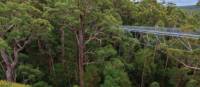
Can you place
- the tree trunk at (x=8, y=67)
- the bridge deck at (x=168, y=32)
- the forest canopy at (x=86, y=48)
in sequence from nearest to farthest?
the bridge deck at (x=168, y=32) < the forest canopy at (x=86, y=48) < the tree trunk at (x=8, y=67)

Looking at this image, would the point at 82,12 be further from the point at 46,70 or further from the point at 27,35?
the point at 46,70

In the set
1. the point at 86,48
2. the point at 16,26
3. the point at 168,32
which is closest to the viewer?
the point at 16,26

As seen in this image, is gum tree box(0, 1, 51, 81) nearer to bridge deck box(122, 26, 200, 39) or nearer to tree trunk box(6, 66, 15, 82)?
tree trunk box(6, 66, 15, 82)

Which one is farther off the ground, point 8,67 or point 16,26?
point 16,26

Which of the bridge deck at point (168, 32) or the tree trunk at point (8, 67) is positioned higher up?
the bridge deck at point (168, 32)

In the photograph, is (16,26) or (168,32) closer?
(16,26)

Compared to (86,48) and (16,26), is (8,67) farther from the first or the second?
(86,48)

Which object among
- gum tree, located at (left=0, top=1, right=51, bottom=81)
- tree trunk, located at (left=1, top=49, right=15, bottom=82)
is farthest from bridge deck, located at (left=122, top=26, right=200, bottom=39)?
tree trunk, located at (left=1, top=49, right=15, bottom=82)

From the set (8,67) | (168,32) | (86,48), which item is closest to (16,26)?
(8,67)

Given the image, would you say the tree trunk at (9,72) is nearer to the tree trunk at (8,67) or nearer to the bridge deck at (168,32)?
the tree trunk at (8,67)

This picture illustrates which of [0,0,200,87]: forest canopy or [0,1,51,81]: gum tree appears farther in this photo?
[0,0,200,87]: forest canopy

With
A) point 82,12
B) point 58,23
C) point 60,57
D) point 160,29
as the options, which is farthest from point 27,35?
point 160,29

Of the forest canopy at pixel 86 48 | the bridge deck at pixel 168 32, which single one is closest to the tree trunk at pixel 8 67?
the forest canopy at pixel 86 48
